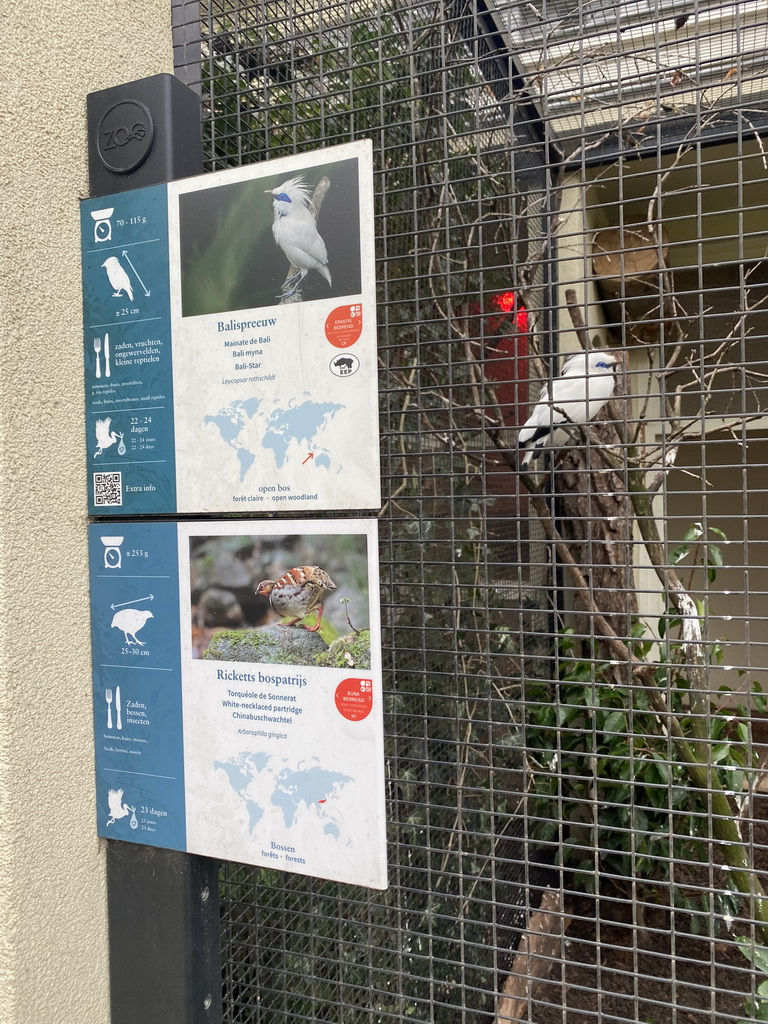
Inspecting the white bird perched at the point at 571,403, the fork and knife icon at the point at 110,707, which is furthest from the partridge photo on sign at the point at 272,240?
the white bird perched at the point at 571,403

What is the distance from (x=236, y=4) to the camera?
1.29m

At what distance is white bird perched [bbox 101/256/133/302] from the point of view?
93 cm

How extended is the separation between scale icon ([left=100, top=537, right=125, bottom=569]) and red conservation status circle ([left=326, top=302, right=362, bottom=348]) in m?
0.41

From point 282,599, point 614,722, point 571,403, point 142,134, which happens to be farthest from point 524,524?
point 142,134

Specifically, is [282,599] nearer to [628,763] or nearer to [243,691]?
[243,691]

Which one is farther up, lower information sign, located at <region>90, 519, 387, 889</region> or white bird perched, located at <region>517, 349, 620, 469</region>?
white bird perched, located at <region>517, 349, 620, 469</region>

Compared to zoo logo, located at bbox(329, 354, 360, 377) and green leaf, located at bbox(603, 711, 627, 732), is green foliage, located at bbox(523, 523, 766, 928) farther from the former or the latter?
zoo logo, located at bbox(329, 354, 360, 377)

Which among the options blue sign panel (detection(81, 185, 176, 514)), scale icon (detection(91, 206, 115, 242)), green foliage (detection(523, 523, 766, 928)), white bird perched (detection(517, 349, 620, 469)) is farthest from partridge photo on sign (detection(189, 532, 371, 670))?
green foliage (detection(523, 523, 766, 928))

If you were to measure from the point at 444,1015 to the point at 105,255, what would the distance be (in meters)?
1.76

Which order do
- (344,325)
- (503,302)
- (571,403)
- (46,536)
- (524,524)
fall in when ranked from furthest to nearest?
(524,524)
(503,302)
(571,403)
(46,536)
(344,325)

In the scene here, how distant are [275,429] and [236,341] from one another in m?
0.12

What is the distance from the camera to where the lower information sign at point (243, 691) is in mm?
792

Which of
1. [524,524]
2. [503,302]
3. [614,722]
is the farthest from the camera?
[524,524]

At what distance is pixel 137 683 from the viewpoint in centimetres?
94
